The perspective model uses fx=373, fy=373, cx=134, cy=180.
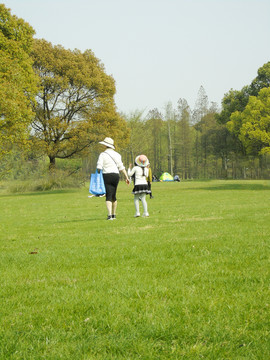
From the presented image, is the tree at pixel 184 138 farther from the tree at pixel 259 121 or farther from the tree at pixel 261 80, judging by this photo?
the tree at pixel 259 121

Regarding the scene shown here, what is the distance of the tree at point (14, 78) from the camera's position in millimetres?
25922

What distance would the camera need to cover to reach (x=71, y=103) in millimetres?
36469

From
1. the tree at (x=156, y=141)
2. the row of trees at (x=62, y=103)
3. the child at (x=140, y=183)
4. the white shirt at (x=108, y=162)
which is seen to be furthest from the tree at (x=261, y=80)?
the white shirt at (x=108, y=162)

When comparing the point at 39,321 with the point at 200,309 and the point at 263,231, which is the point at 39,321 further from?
the point at 263,231

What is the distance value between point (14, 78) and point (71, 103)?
9.44 meters

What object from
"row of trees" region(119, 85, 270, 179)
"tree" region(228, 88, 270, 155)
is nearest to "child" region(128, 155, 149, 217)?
"tree" region(228, 88, 270, 155)

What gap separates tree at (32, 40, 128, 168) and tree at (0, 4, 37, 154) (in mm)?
4202

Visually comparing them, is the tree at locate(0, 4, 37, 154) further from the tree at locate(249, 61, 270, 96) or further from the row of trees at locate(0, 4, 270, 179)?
the tree at locate(249, 61, 270, 96)

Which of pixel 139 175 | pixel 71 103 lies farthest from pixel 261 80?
pixel 139 175

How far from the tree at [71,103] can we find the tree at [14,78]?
4.20 m

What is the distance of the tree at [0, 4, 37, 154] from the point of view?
25.9 m

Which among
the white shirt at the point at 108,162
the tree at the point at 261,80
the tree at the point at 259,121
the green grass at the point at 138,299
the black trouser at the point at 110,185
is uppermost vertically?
the tree at the point at 261,80

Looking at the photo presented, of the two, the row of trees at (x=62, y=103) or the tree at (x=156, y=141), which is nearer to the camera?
the row of trees at (x=62, y=103)

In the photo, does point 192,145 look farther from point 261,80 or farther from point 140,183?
point 140,183
